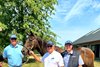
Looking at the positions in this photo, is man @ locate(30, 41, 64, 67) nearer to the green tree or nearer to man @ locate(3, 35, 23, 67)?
man @ locate(3, 35, 23, 67)

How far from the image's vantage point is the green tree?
3550 cm

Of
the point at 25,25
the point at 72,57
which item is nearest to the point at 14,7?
the point at 25,25

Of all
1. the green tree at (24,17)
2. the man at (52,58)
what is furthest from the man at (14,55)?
the green tree at (24,17)

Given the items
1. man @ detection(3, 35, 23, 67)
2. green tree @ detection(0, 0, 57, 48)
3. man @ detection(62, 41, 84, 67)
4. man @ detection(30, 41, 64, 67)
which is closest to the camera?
man @ detection(30, 41, 64, 67)

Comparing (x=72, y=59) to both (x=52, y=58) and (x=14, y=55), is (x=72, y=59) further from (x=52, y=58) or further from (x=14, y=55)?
(x=14, y=55)

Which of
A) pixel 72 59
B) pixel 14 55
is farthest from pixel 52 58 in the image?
pixel 14 55

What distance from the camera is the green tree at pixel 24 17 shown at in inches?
1398

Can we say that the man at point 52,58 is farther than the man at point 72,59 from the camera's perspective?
No

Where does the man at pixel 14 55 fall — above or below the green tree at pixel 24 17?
below

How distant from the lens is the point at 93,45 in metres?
44.6

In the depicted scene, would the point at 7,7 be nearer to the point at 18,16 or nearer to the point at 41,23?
the point at 18,16

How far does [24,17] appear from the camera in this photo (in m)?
36.1

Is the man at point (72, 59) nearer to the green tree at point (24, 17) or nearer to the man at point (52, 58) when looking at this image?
the man at point (52, 58)

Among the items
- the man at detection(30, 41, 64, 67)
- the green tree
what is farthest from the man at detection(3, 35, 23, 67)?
the green tree
